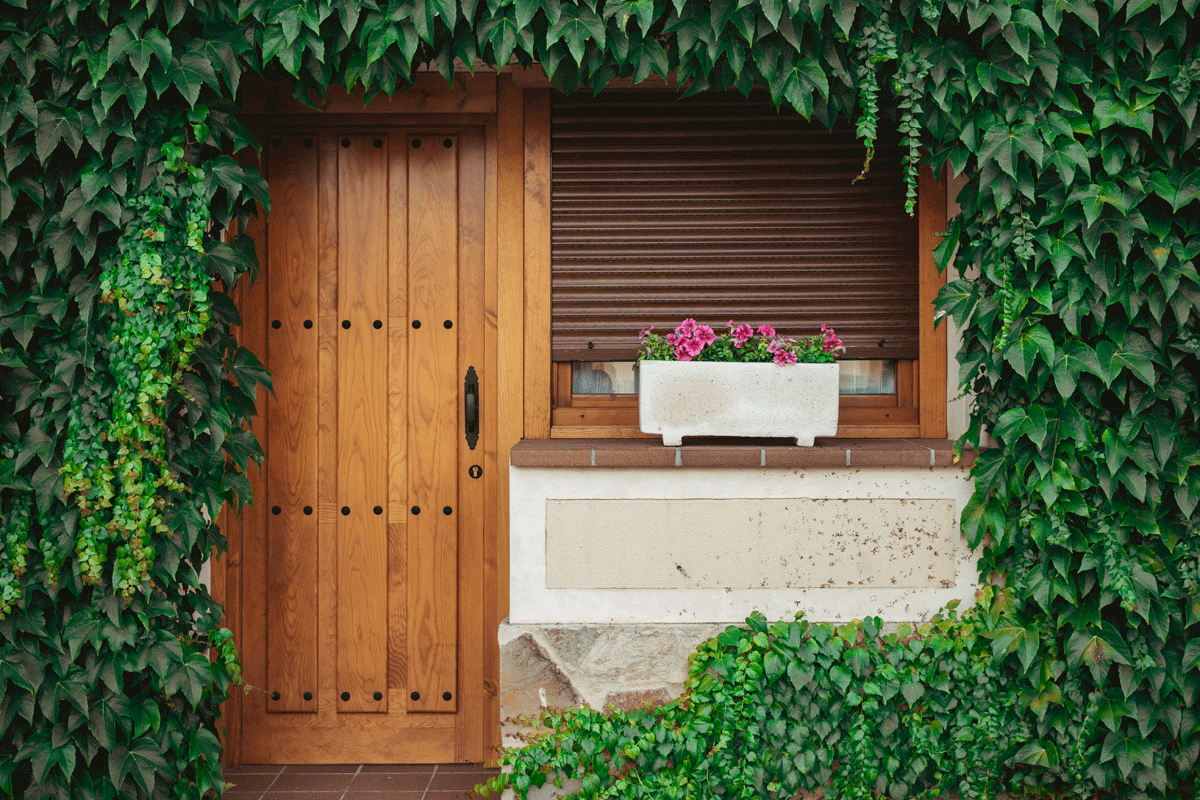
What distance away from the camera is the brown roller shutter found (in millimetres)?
3260

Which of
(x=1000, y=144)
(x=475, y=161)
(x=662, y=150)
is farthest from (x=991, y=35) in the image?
(x=475, y=161)

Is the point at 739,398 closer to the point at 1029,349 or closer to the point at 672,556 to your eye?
the point at 672,556

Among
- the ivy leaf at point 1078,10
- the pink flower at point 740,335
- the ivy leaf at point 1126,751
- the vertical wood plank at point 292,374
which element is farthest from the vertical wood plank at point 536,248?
the ivy leaf at point 1126,751

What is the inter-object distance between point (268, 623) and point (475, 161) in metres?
2.20

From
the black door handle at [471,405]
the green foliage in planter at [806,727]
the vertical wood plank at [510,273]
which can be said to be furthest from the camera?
the black door handle at [471,405]

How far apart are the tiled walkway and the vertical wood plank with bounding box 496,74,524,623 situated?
1251 millimetres

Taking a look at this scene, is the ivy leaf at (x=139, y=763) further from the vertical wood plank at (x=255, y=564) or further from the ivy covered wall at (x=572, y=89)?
the vertical wood plank at (x=255, y=564)

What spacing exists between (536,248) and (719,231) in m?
0.78

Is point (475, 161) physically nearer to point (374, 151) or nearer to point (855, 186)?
point (374, 151)

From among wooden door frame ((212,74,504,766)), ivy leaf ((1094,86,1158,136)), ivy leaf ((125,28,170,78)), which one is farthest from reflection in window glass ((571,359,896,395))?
ivy leaf ((125,28,170,78))

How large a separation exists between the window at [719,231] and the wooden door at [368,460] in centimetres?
47

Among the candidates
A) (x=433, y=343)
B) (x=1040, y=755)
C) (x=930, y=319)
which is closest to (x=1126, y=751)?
(x=1040, y=755)

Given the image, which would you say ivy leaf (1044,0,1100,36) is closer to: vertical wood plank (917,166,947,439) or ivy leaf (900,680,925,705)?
vertical wood plank (917,166,947,439)

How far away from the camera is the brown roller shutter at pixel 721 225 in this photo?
326 cm
